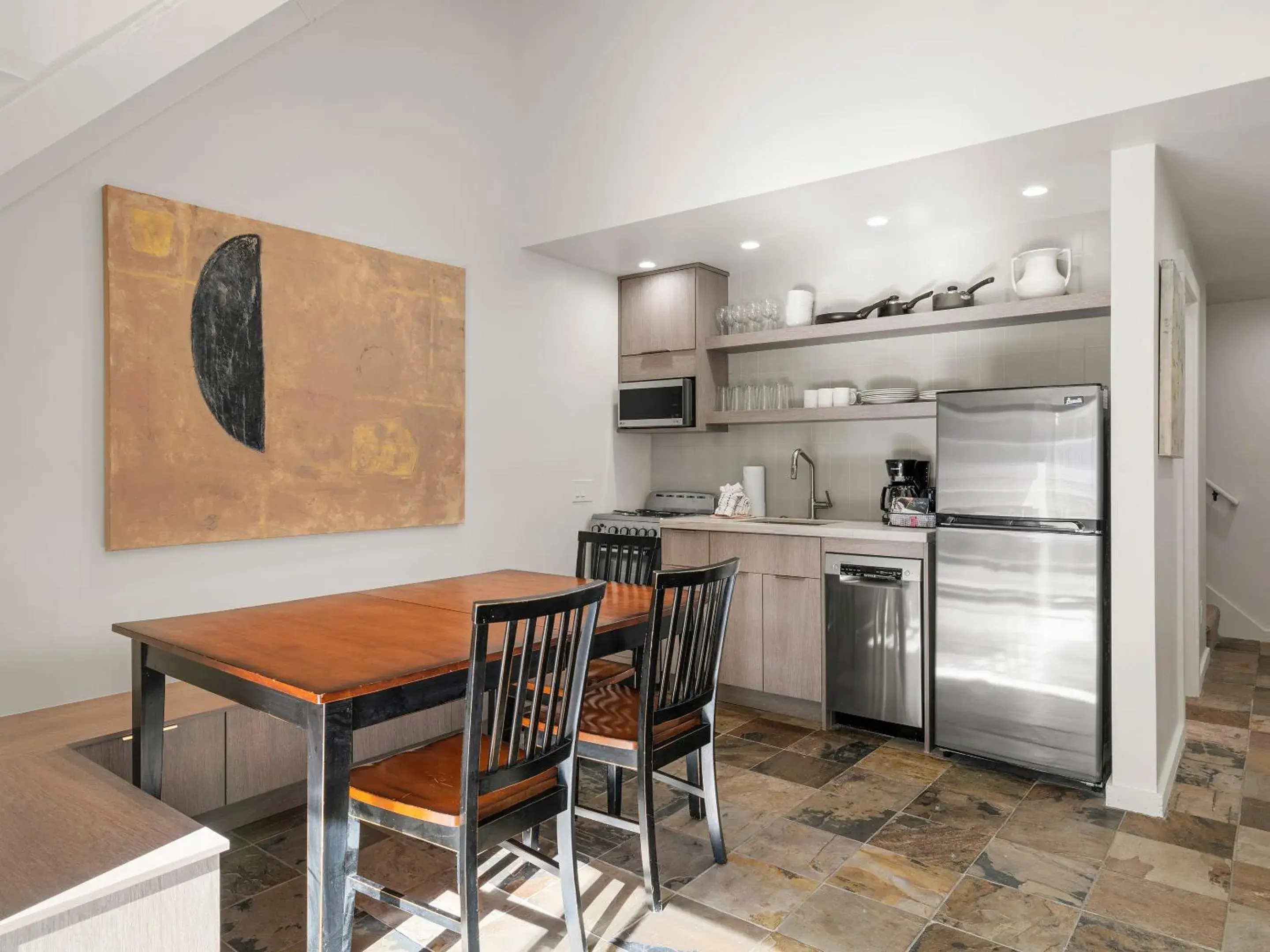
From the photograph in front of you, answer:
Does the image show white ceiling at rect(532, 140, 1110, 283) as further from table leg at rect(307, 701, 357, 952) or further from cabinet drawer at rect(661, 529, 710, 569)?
table leg at rect(307, 701, 357, 952)

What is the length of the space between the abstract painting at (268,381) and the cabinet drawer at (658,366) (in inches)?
50.1

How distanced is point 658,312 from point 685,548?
1.48 metres

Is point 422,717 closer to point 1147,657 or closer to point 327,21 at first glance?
point 1147,657

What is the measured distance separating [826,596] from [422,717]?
191cm

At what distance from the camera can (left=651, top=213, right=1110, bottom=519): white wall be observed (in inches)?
153

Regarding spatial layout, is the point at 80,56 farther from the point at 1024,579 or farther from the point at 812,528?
the point at 1024,579

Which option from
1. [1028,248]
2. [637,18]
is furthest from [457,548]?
[1028,248]

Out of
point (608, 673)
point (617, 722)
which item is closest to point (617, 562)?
point (608, 673)

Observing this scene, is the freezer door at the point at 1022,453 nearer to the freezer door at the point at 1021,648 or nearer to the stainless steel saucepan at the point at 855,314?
the freezer door at the point at 1021,648

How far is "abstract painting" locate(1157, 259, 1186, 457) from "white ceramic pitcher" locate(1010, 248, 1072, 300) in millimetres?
499

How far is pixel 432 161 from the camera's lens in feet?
13.2

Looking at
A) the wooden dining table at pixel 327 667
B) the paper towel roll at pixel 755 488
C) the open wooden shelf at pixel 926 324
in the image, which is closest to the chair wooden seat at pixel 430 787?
the wooden dining table at pixel 327 667

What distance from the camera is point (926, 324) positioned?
12.9 ft

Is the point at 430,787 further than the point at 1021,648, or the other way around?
the point at 1021,648
